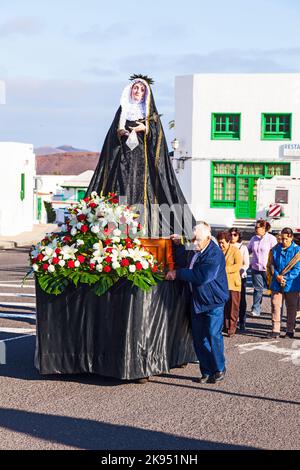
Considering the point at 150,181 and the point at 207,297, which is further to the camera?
the point at 150,181

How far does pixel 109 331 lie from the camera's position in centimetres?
961

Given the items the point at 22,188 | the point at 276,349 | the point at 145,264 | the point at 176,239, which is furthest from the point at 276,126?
the point at 145,264

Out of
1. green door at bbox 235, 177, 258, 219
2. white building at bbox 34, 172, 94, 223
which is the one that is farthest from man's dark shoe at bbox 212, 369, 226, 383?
white building at bbox 34, 172, 94, 223

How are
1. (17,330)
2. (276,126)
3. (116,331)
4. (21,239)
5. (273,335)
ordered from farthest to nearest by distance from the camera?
1. (276,126)
2. (21,239)
3. (17,330)
4. (273,335)
5. (116,331)

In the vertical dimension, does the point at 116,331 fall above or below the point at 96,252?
below

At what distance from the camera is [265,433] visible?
7.66 metres

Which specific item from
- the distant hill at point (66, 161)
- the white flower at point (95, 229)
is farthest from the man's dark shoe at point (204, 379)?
the distant hill at point (66, 161)

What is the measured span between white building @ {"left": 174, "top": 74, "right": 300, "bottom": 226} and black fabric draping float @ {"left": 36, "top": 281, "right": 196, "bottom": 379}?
107 ft

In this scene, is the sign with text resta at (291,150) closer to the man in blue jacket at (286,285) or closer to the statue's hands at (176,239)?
the man in blue jacket at (286,285)

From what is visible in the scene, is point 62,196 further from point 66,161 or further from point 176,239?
point 66,161

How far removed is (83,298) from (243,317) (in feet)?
15.9

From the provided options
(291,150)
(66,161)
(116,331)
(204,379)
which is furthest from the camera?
(66,161)

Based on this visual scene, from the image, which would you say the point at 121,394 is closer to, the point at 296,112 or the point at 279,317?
the point at 279,317

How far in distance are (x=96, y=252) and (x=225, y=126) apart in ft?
112
